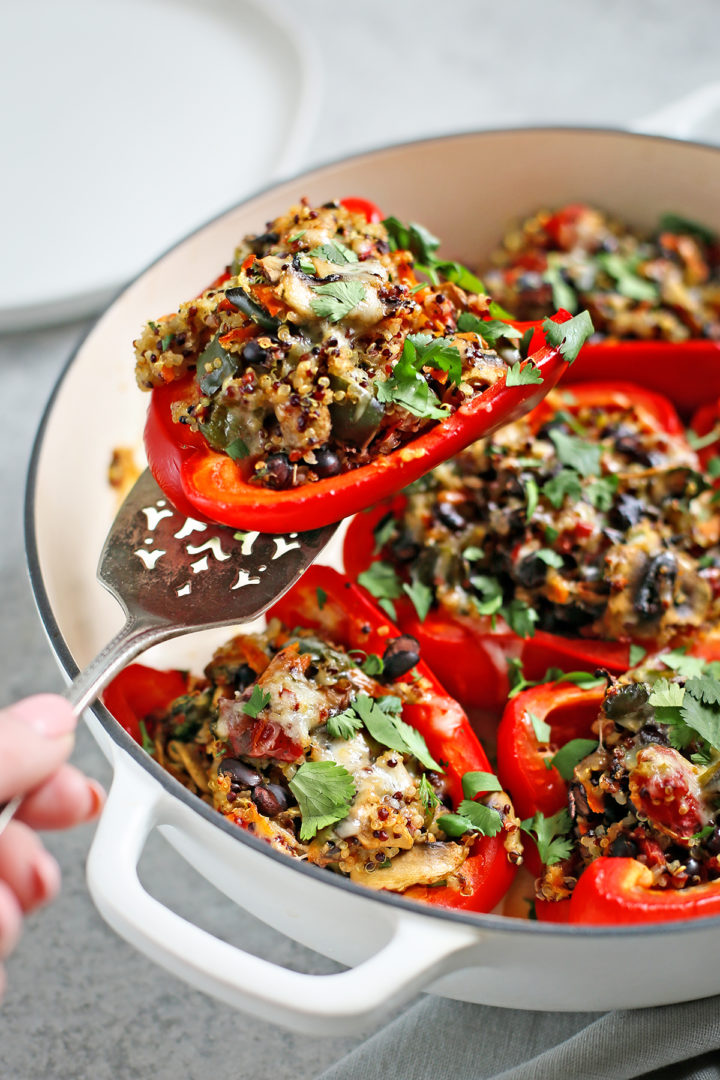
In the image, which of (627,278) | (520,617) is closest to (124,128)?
(627,278)

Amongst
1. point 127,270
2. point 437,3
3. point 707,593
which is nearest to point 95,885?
point 707,593

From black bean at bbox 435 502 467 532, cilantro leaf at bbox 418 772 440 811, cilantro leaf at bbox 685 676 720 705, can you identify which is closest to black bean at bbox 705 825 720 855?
cilantro leaf at bbox 685 676 720 705

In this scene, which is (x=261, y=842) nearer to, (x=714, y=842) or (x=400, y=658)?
(x=400, y=658)

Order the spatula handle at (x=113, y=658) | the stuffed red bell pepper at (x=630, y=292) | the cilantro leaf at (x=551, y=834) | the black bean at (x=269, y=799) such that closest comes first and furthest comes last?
the spatula handle at (x=113, y=658) → the black bean at (x=269, y=799) → the cilantro leaf at (x=551, y=834) → the stuffed red bell pepper at (x=630, y=292)

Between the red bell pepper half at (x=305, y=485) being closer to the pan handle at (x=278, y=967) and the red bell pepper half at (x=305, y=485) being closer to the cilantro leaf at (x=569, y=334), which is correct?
the cilantro leaf at (x=569, y=334)

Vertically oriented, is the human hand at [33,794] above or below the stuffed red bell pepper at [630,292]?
below

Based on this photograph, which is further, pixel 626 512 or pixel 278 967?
pixel 626 512

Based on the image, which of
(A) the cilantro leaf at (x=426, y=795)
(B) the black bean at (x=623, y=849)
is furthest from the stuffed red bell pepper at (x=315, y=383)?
(B) the black bean at (x=623, y=849)
